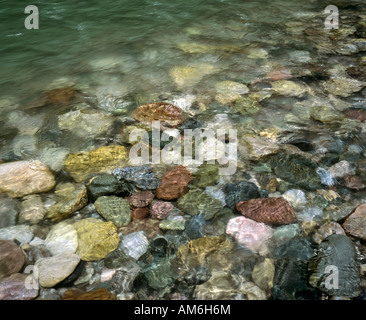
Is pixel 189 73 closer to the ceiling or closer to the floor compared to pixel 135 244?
closer to the ceiling

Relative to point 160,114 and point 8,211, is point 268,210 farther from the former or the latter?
point 8,211

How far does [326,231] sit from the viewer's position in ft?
9.15

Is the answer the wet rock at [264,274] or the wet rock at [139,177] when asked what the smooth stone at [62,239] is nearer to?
the wet rock at [139,177]

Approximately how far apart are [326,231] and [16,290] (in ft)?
7.99

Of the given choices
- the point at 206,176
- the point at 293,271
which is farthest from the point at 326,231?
the point at 206,176

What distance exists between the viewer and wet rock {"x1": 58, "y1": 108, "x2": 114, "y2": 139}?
13.6 feet

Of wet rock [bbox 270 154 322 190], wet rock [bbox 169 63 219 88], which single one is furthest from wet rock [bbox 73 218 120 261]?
wet rock [bbox 169 63 219 88]

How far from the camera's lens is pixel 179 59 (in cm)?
582

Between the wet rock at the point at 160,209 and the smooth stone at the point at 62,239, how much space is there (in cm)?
69

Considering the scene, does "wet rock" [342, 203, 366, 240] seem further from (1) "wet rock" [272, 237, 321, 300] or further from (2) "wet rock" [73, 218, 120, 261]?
(2) "wet rock" [73, 218, 120, 261]

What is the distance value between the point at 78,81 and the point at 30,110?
1.00 meters
